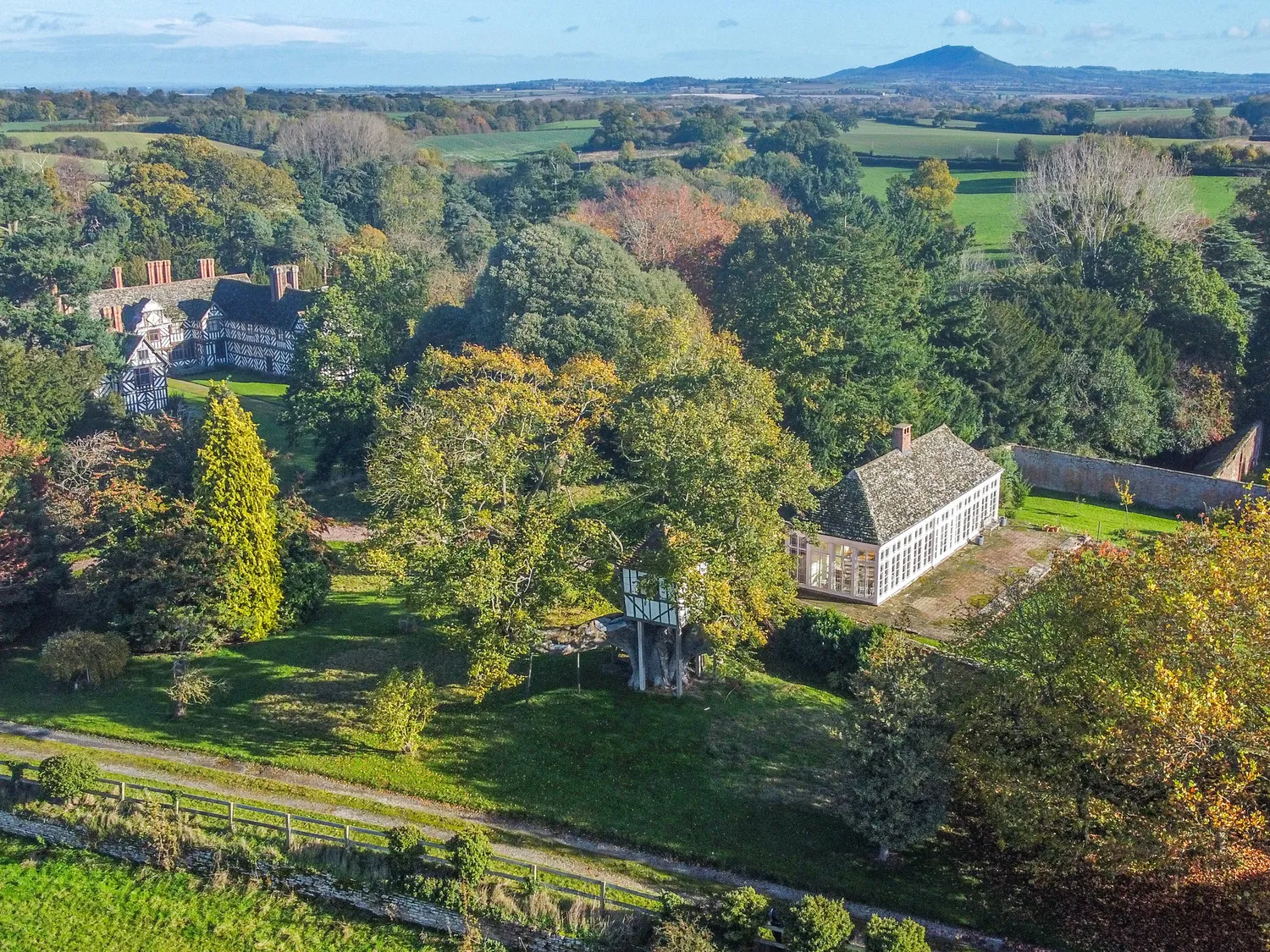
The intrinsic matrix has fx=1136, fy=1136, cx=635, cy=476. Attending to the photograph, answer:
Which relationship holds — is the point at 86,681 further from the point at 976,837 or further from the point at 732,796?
the point at 976,837

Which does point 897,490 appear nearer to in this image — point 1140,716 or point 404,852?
point 1140,716

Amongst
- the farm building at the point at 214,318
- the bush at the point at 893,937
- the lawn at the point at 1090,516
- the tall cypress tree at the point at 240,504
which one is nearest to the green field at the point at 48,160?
the farm building at the point at 214,318

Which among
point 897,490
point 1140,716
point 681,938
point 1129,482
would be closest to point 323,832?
point 681,938

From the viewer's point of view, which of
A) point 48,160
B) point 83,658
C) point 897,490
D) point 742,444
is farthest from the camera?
point 48,160

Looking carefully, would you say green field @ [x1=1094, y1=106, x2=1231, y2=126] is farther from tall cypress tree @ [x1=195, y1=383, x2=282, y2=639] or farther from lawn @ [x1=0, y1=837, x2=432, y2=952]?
lawn @ [x1=0, y1=837, x2=432, y2=952]

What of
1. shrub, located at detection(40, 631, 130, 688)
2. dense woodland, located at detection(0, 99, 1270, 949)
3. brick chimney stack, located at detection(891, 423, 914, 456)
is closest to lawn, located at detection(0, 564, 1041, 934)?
shrub, located at detection(40, 631, 130, 688)

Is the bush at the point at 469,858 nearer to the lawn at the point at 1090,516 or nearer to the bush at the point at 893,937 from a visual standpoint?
the bush at the point at 893,937

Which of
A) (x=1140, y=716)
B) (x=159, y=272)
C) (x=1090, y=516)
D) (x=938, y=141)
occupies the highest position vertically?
(x=938, y=141)
